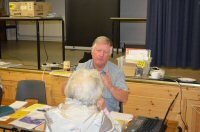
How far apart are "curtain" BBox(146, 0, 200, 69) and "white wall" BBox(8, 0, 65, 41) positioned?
4902 millimetres

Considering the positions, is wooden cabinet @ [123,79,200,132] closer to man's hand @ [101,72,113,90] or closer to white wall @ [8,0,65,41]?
man's hand @ [101,72,113,90]

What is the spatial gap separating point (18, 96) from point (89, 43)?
477cm

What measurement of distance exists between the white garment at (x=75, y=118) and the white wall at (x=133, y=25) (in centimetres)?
681

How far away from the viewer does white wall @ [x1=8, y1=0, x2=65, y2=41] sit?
30.0ft

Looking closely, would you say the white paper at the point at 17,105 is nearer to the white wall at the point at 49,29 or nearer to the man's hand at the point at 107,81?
the man's hand at the point at 107,81

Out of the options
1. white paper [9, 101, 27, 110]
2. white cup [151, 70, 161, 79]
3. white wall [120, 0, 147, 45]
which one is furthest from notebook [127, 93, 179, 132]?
white wall [120, 0, 147, 45]

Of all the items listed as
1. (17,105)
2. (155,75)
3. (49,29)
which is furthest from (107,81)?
(49,29)

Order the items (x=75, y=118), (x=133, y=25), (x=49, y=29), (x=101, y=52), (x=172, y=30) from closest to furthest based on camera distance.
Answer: (x=75, y=118)
(x=101, y=52)
(x=172, y=30)
(x=133, y=25)
(x=49, y=29)

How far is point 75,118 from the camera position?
1463mm

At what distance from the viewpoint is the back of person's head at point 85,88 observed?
5.02ft

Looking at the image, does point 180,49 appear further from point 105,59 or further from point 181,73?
point 105,59

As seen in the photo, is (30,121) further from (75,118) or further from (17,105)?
(75,118)

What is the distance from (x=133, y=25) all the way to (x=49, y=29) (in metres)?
2.86

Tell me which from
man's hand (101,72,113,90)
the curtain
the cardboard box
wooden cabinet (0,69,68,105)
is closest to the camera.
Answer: man's hand (101,72,113,90)
